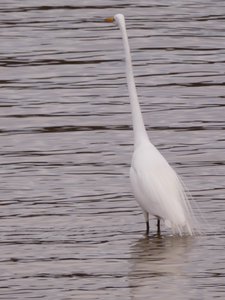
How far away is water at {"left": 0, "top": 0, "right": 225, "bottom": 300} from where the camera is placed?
9.96 meters

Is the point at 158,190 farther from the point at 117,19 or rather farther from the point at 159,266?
the point at 117,19

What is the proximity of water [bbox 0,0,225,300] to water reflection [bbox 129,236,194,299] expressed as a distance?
0.01m

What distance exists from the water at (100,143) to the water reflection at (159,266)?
0.04 ft

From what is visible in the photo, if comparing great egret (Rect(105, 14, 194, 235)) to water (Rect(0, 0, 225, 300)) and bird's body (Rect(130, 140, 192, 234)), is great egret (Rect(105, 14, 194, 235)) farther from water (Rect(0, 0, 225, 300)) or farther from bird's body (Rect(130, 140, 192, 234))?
water (Rect(0, 0, 225, 300))

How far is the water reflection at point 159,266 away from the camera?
941 centimetres

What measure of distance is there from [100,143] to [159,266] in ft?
14.9

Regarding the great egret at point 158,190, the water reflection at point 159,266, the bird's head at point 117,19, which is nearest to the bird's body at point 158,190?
the great egret at point 158,190

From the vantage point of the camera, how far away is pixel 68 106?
16406 mm

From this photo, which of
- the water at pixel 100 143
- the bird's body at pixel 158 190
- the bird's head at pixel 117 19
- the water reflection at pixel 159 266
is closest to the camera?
the water reflection at pixel 159 266

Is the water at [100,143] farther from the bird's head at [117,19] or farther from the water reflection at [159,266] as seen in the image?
the bird's head at [117,19]

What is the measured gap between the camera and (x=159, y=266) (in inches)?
400

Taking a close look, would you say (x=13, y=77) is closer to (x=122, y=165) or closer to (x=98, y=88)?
(x=98, y=88)

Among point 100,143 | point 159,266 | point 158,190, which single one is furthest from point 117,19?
point 159,266

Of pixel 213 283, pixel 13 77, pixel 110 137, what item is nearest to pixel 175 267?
pixel 213 283
